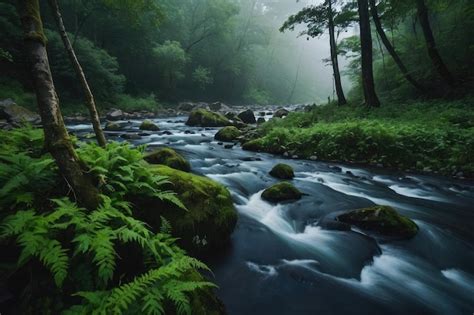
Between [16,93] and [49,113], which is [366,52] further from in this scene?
[16,93]

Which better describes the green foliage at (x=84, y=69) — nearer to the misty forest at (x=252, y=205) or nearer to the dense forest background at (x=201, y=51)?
the dense forest background at (x=201, y=51)

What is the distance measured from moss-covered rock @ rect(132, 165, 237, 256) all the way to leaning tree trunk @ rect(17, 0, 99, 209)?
765mm

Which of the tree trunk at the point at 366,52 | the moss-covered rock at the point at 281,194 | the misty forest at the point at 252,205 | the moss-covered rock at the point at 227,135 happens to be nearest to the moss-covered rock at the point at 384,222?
the misty forest at the point at 252,205

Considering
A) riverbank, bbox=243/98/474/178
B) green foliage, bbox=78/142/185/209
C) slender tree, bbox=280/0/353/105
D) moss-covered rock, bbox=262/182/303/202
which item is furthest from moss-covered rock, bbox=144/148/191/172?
slender tree, bbox=280/0/353/105

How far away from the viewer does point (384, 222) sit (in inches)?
198

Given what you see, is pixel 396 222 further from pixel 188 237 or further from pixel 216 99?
pixel 216 99

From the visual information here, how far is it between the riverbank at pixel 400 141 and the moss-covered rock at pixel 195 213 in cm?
696

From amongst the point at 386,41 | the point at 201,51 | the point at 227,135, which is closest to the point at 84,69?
the point at 227,135

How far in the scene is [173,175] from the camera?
4406mm

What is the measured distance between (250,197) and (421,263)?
11.7ft

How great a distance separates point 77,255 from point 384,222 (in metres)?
4.66

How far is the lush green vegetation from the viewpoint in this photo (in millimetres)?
2127

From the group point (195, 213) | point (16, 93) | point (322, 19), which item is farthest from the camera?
point (16, 93)

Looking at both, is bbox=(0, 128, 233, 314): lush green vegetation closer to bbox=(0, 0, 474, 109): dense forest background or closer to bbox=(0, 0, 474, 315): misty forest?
bbox=(0, 0, 474, 315): misty forest
